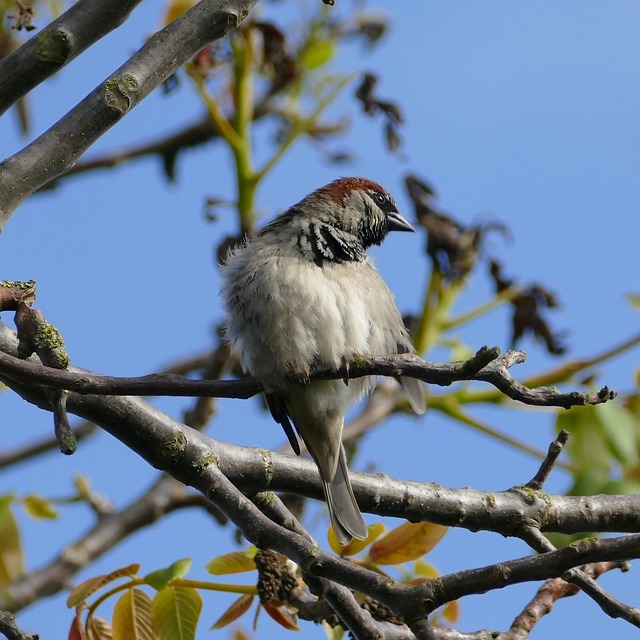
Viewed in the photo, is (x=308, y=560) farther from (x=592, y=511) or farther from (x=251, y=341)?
(x=251, y=341)

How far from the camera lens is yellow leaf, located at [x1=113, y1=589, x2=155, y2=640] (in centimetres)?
265

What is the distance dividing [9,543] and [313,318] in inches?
49.4

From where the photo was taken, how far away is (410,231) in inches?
182

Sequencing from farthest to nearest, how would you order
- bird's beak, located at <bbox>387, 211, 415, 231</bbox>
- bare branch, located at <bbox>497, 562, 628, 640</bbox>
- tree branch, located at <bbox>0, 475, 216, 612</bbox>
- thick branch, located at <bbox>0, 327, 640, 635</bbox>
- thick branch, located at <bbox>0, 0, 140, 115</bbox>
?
bird's beak, located at <bbox>387, 211, 415, 231</bbox>, tree branch, located at <bbox>0, 475, 216, 612</bbox>, bare branch, located at <bbox>497, 562, 628, 640</bbox>, thick branch, located at <bbox>0, 0, 140, 115</bbox>, thick branch, located at <bbox>0, 327, 640, 635</bbox>

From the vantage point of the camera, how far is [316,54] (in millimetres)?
5410

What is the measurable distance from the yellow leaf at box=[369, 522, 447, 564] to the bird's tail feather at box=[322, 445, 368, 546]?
5.5 inches

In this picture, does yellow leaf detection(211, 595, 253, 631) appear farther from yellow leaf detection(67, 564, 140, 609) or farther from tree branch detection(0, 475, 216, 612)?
tree branch detection(0, 475, 216, 612)

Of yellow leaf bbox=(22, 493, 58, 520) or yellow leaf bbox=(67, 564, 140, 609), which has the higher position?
yellow leaf bbox=(22, 493, 58, 520)

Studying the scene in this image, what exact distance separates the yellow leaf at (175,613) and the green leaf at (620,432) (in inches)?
64.4

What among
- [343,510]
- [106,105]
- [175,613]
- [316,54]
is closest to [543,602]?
[343,510]

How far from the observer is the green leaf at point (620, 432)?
3.47 meters

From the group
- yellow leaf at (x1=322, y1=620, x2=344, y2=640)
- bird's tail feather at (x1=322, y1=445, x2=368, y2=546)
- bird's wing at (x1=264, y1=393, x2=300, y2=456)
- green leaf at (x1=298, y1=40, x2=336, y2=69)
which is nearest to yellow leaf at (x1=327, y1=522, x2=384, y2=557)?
bird's tail feather at (x1=322, y1=445, x2=368, y2=546)

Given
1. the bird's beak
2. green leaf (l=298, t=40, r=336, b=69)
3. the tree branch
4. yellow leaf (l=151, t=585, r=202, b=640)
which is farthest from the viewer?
green leaf (l=298, t=40, r=336, b=69)

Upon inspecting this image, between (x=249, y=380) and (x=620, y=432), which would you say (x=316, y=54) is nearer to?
(x=620, y=432)
